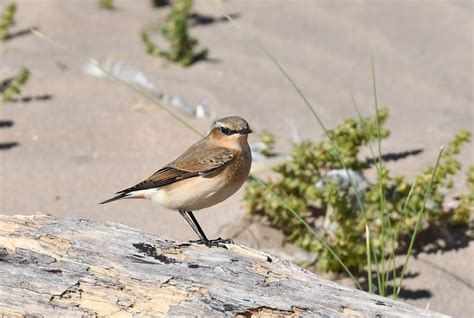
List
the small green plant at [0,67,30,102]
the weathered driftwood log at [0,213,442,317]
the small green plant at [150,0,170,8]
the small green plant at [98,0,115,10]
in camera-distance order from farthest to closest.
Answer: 1. the small green plant at [150,0,170,8]
2. the small green plant at [98,0,115,10]
3. the small green plant at [0,67,30,102]
4. the weathered driftwood log at [0,213,442,317]

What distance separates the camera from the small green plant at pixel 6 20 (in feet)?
27.4

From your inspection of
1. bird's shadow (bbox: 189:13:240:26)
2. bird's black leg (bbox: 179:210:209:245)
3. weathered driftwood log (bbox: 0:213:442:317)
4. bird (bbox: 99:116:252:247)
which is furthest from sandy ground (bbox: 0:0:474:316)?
weathered driftwood log (bbox: 0:213:442:317)

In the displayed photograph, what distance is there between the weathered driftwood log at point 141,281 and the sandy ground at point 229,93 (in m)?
1.64

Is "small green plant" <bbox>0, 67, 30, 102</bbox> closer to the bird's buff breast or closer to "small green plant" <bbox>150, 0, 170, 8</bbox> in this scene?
"small green plant" <bbox>150, 0, 170, 8</bbox>

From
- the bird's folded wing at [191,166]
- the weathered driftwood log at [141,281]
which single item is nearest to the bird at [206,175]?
the bird's folded wing at [191,166]

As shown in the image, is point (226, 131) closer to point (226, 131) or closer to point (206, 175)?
point (226, 131)

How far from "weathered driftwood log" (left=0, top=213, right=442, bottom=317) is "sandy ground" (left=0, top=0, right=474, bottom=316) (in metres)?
1.64

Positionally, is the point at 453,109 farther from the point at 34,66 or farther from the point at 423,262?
the point at 34,66

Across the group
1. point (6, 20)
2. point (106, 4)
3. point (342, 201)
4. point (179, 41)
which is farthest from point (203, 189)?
point (106, 4)

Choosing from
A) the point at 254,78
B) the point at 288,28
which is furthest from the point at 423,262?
the point at 288,28

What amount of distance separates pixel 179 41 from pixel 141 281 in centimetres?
517

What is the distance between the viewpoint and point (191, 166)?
4.48m

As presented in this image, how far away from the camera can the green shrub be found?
5.05 m

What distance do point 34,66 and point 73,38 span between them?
95 centimetres
